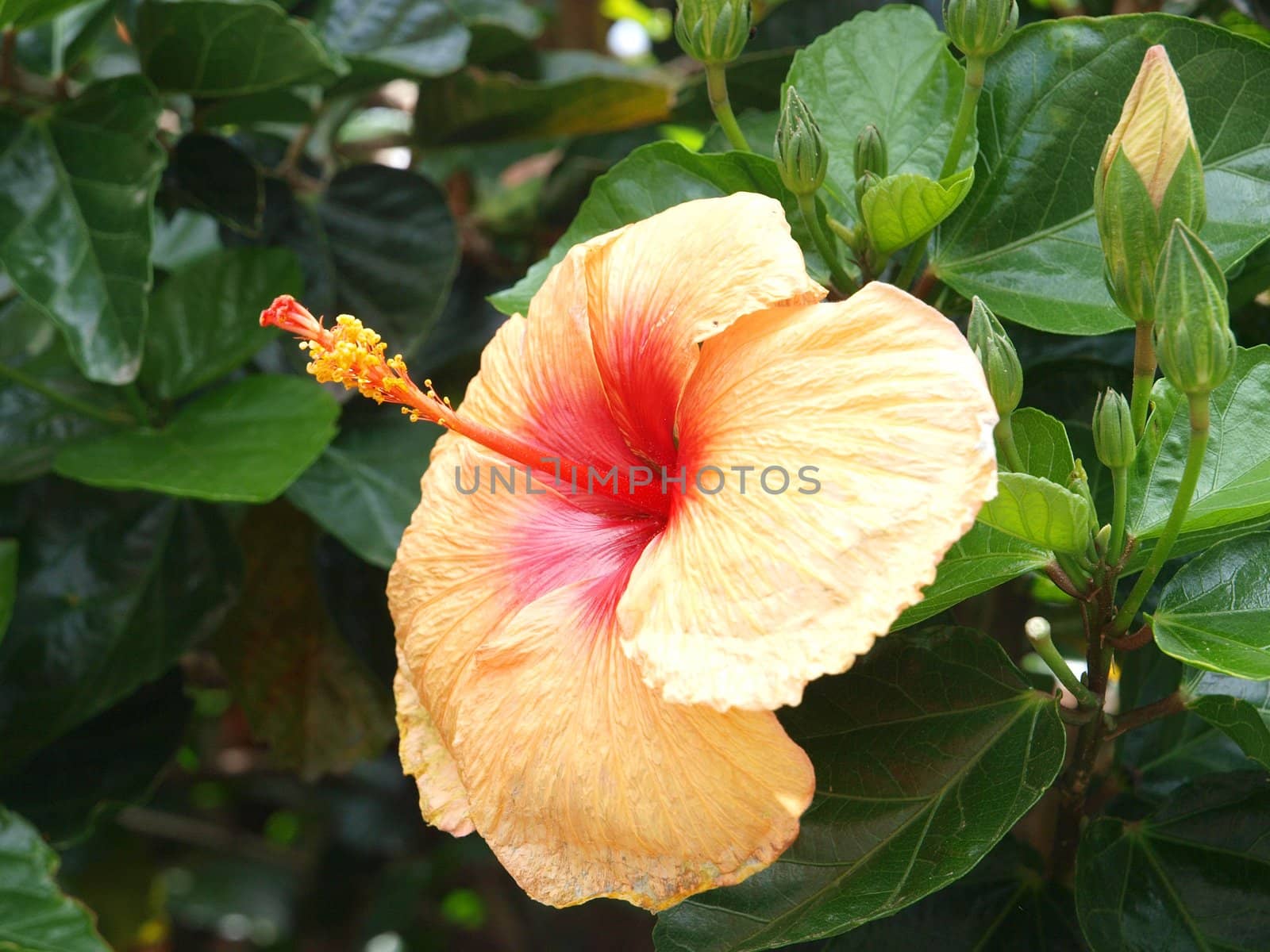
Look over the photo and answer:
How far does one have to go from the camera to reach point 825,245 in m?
0.99

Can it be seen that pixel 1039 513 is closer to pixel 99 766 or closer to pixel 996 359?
pixel 996 359

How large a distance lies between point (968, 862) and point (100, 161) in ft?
4.04

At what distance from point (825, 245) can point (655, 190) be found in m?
0.19

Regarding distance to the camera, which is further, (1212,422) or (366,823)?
(366,823)

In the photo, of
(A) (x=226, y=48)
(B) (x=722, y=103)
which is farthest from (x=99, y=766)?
(B) (x=722, y=103)

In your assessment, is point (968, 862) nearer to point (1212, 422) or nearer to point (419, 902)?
point (1212, 422)

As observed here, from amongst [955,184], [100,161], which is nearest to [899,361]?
[955,184]

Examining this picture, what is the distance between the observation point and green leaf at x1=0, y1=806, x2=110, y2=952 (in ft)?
3.87

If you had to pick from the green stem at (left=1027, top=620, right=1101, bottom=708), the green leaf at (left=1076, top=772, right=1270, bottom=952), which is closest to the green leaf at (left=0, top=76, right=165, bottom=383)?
the green stem at (left=1027, top=620, right=1101, bottom=708)

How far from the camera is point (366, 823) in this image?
259 cm

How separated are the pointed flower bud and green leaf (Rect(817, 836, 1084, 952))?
1.87 feet

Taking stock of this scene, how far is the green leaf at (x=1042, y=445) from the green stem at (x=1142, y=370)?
0.18 ft

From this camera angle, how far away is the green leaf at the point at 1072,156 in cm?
98

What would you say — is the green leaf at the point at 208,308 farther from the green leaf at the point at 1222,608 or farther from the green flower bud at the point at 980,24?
the green leaf at the point at 1222,608
